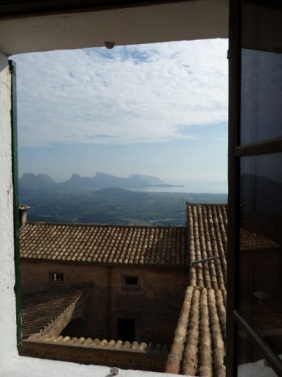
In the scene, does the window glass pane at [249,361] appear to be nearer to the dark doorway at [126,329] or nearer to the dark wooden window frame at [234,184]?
the dark wooden window frame at [234,184]

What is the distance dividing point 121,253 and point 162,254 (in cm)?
154

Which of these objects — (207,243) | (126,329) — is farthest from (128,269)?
(207,243)

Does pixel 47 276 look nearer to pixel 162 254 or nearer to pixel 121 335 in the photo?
pixel 121 335

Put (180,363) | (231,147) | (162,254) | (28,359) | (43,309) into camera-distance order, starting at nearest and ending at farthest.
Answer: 1. (231,147)
2. (28,359)
3. (180,363)
4. (43,309)
5. (162,254)

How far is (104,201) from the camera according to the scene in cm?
6594

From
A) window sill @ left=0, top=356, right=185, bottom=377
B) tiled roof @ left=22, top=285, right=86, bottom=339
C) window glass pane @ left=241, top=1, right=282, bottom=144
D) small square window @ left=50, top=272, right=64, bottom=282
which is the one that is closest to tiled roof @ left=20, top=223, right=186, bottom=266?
small square window @ left=50, top=272, right=64, bottom=282

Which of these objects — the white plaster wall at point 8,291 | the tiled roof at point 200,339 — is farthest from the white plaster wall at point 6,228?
the tiled roof at point 200,339

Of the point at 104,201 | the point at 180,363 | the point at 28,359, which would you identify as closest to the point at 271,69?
the point at 28,359

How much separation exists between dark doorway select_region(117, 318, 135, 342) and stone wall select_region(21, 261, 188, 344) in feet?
0.56

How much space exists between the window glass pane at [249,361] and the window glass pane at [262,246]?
0.07m

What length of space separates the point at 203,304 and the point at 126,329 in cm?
607

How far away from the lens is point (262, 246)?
3.67ft

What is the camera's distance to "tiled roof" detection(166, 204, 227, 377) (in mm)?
4383

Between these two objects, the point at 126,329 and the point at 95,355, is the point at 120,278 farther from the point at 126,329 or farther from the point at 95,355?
the point at 95,355
